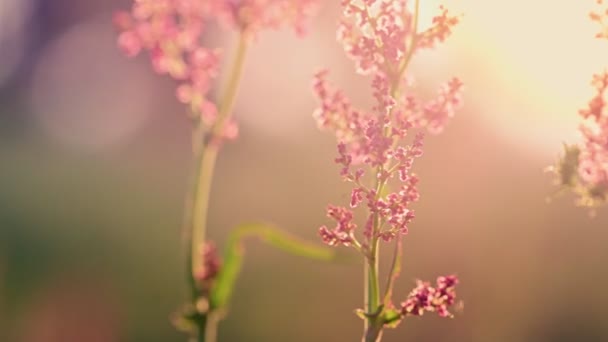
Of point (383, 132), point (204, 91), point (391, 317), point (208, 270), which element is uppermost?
point (204, 91)

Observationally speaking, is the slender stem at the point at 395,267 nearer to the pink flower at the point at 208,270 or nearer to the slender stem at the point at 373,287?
the slender stem at the point at 373,287

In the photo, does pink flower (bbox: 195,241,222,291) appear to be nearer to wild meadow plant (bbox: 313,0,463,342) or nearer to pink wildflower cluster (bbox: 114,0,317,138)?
pink wildflower cluster (bbox: 114,0,317,138)

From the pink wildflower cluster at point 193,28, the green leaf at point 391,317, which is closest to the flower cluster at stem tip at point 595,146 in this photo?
the green leaf at point 391,317

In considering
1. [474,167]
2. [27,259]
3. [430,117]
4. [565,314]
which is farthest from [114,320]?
[430,117]

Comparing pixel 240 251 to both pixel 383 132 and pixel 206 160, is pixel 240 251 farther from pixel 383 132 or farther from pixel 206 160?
pixel 383 132

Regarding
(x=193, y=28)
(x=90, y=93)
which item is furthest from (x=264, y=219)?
(x=193, y=28)

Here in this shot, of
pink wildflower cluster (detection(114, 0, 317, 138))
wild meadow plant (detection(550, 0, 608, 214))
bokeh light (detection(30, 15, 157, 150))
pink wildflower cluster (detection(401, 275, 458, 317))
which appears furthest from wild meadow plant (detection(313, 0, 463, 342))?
bokeh light (detection(30, 15, 157, 150))
